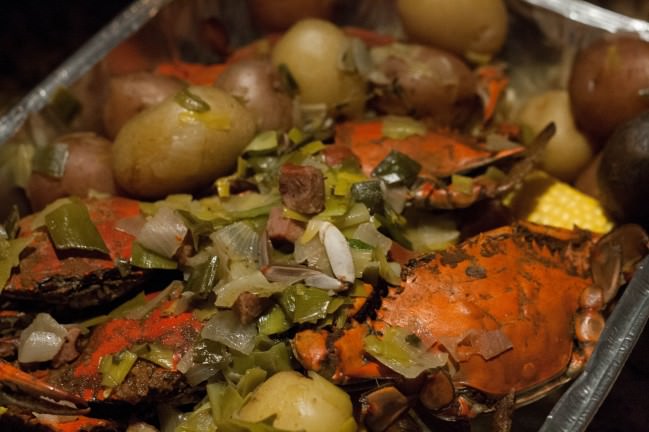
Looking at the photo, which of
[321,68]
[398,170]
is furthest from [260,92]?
[398,170]

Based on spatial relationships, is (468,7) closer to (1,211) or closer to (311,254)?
(311,254)

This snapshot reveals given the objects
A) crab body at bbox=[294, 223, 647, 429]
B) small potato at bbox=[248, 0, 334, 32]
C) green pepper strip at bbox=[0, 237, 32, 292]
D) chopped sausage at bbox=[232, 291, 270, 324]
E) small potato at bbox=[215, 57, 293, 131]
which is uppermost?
small potato at bbox=[248, 0, 334, 32]

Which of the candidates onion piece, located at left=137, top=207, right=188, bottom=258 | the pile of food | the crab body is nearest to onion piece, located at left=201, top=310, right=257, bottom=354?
the pile of food

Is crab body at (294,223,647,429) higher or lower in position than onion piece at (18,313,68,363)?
lower

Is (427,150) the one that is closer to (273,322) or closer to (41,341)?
(273,322)

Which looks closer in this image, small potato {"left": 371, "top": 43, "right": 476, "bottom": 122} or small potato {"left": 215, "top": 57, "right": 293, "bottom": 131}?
small potato {"left": 215, "top": 57, "right": 293, "bottom": 131}

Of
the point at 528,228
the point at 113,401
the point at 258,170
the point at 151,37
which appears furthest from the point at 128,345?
the point at 151,37

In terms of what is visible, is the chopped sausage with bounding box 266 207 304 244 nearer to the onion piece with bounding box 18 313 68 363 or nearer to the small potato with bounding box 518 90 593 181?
the onion piece with bounding box 18 313 68 363
